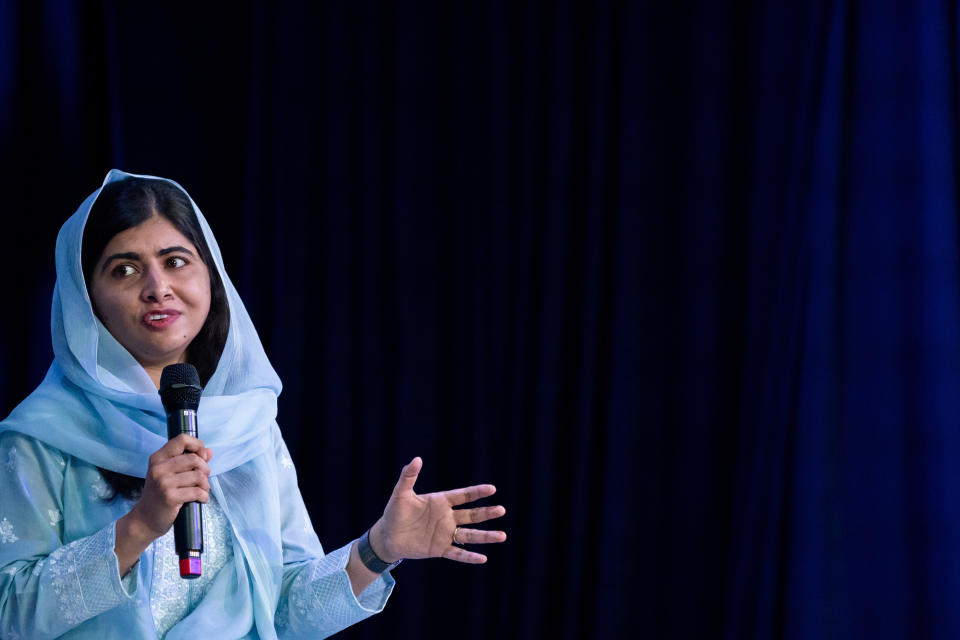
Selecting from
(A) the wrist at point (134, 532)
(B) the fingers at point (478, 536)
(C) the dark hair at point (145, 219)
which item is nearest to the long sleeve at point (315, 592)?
(B) the fingers at point (478, 536)

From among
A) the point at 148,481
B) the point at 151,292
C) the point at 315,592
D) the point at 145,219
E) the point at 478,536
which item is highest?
the point at 145,219

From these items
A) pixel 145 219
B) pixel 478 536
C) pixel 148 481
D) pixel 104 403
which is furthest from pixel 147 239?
pixel 478 536

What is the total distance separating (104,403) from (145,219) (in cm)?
32

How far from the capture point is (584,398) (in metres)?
2.77

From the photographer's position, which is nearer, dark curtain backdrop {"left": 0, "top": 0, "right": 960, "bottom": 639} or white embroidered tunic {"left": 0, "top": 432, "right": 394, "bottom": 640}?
white embroidered tunic {"left": 0, "top": 432, "right": 394, "bottom": 640}

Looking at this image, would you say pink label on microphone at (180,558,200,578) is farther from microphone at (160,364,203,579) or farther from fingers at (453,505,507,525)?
fingers at (453,505,507,525)

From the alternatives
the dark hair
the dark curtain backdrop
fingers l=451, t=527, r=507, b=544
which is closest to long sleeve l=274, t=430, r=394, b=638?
fingers l=451, t=527, r=507, b=544

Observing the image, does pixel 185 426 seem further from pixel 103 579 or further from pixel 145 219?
pixel 145 219

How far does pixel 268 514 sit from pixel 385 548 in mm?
206

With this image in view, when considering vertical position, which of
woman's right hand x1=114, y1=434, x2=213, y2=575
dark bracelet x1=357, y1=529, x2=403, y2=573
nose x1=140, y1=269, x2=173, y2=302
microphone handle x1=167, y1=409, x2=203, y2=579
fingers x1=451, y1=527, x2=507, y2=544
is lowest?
dark bracelet x1=357, y1=529, x2=403, y2=573

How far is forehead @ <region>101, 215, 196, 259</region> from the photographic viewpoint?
1711mm

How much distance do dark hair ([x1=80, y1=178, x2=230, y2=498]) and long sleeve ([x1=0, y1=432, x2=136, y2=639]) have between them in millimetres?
113

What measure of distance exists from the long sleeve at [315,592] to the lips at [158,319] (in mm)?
398

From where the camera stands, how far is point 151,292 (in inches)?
66.1
